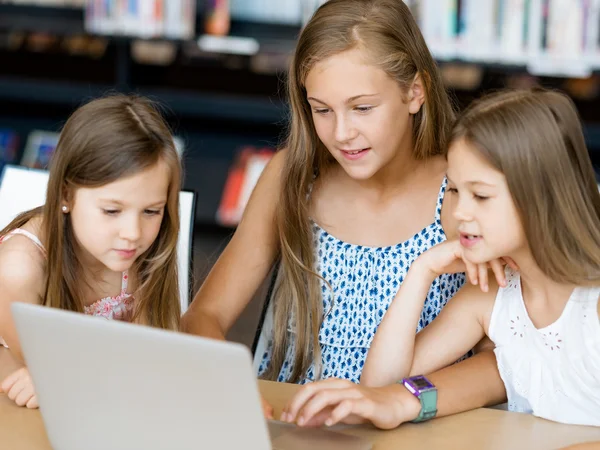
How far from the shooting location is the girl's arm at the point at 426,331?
5.27 ft

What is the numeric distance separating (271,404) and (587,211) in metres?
0.57

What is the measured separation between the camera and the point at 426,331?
1664 millimetres

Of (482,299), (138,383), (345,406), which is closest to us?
(138,383)

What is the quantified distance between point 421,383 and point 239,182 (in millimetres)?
2935

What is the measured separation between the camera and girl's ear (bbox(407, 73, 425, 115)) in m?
1.83

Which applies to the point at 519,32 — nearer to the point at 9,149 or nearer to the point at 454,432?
the point at 9,149

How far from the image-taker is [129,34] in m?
4.08

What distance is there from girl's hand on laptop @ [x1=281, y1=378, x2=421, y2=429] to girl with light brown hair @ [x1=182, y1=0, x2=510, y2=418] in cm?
45

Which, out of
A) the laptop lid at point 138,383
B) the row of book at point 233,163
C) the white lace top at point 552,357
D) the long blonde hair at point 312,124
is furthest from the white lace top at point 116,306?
the row of book at point 233,163

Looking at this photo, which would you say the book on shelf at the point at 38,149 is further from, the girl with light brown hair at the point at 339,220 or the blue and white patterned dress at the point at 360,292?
the blue and white patterned dress at the point at 360,292

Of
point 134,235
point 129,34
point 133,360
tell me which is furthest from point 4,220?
point 129,34

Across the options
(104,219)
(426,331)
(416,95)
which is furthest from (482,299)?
(104,219)

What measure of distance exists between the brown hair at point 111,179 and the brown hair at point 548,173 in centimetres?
57

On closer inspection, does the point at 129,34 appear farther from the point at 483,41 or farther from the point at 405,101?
the point at 405,101
